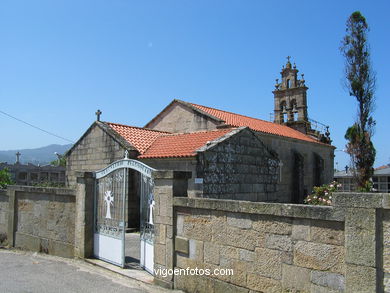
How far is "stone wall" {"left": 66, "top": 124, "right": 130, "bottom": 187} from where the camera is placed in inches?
550

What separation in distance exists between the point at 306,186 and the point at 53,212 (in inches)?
728

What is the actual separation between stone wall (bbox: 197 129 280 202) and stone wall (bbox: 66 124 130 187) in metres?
3.80

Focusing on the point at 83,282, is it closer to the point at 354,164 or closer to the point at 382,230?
the point at 382,230

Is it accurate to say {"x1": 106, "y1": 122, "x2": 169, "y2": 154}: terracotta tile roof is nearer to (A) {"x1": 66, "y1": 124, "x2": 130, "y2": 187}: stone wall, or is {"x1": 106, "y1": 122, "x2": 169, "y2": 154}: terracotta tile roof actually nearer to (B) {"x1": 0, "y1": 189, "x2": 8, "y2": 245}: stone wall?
(A) {"x1": 66, "y1": 124, "x2": 130, "y2": 187}: stone wall

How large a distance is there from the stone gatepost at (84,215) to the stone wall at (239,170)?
4.27m

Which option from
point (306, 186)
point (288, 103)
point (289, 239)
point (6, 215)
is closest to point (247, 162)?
point (6, 215)

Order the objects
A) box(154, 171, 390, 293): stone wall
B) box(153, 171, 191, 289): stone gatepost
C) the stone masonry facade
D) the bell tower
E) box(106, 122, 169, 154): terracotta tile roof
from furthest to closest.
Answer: the bell tower → the stone masonry facade → box(106, 122, 169, 154): terracotta tile roof → box(153, 171, 191, 289): stone gatepost → box(154, 171, 390, 293): stone wall

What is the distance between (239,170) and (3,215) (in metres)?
7.68

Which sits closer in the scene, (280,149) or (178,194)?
(178,194)

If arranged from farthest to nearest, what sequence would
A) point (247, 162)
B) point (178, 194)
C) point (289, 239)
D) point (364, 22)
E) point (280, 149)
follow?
1. point (364, 22)
2. point (280, 149)
3. point (247, 162)
4. point (178, 194)
5. point (289, 239)

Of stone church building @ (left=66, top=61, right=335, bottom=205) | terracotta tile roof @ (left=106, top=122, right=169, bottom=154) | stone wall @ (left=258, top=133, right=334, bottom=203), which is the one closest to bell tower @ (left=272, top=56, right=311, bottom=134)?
stone wall @ (left=258, top=133, right=334, bottom=203)

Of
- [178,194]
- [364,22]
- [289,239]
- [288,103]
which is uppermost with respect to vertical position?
[364,22]

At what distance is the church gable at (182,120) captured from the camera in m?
18.7

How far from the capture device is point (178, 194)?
6016 mm
